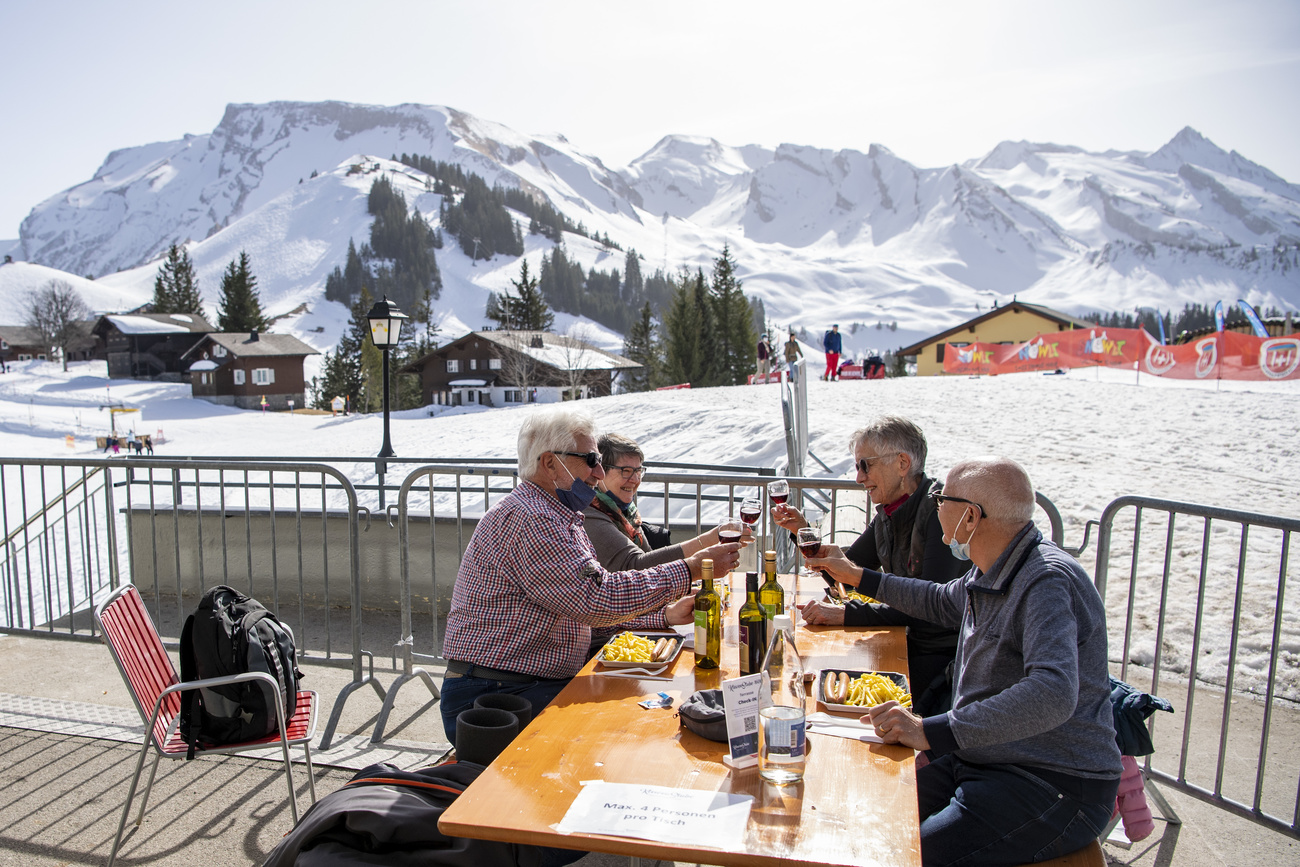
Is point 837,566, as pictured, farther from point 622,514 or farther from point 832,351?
point 832,351

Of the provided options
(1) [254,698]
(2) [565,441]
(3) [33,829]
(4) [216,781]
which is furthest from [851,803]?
(3) [33,829]

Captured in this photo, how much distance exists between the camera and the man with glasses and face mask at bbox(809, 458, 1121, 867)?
88.7 inches

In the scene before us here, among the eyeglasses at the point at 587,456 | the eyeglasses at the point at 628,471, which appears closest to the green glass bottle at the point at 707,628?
the eyeglasses at the point at 587,456

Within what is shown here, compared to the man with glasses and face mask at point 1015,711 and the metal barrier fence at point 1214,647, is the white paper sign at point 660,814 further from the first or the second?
the metal barrier fence at point 1214,647

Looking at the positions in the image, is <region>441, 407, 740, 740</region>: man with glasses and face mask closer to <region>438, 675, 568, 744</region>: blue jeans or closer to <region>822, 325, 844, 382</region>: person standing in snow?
<region>438, 675, 568, 744</region>: blue jeans

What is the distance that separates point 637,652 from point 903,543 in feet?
4.86

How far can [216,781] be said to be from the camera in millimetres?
3938

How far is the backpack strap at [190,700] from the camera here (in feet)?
10.2

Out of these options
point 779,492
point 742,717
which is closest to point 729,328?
point 779,492

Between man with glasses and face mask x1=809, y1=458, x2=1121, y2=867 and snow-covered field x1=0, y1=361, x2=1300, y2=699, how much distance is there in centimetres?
389

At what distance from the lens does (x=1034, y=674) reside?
2.27 metres

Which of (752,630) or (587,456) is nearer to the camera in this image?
(752,630)

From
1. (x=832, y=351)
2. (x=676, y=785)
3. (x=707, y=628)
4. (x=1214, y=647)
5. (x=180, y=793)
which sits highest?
(x=832, y=351)

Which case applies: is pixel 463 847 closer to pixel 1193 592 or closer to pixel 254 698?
pixel 254 698
